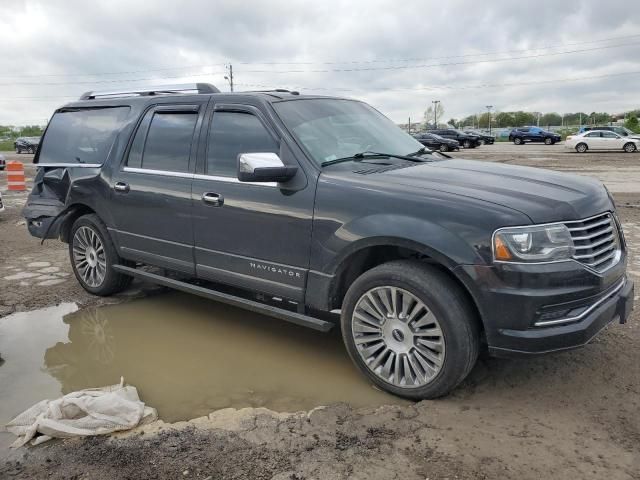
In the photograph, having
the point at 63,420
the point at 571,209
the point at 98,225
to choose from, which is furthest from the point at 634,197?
the point at 63,420

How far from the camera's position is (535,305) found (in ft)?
9.82

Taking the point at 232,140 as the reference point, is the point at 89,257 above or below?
below

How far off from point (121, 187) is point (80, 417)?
7.73 ft

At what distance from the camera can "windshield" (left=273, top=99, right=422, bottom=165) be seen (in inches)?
157

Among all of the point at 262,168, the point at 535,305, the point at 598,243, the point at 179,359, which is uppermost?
the point at 262,168

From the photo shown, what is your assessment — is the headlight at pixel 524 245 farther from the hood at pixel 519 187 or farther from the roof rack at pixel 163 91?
the roof rack at pixel 163 91

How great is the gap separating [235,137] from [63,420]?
227cm

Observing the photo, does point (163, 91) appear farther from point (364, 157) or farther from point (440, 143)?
point (440, 143)

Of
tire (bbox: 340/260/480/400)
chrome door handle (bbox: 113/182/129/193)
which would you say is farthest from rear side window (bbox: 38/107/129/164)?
tire (bbox: 340/260/480/400)

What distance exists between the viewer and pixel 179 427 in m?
3.19

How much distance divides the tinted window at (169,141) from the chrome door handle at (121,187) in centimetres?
25

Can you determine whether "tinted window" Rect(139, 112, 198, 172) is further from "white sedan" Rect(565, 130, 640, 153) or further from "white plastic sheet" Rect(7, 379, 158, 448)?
"white sedan" Rect(565, 130, 640, 153)

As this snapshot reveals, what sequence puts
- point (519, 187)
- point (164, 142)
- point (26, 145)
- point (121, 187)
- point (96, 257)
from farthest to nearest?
point (26, 145)
point (96, 257)
point (121, 187)
point (164, 142)
point (519, 187)

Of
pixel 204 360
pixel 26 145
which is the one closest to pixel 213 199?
pixel 204 360
